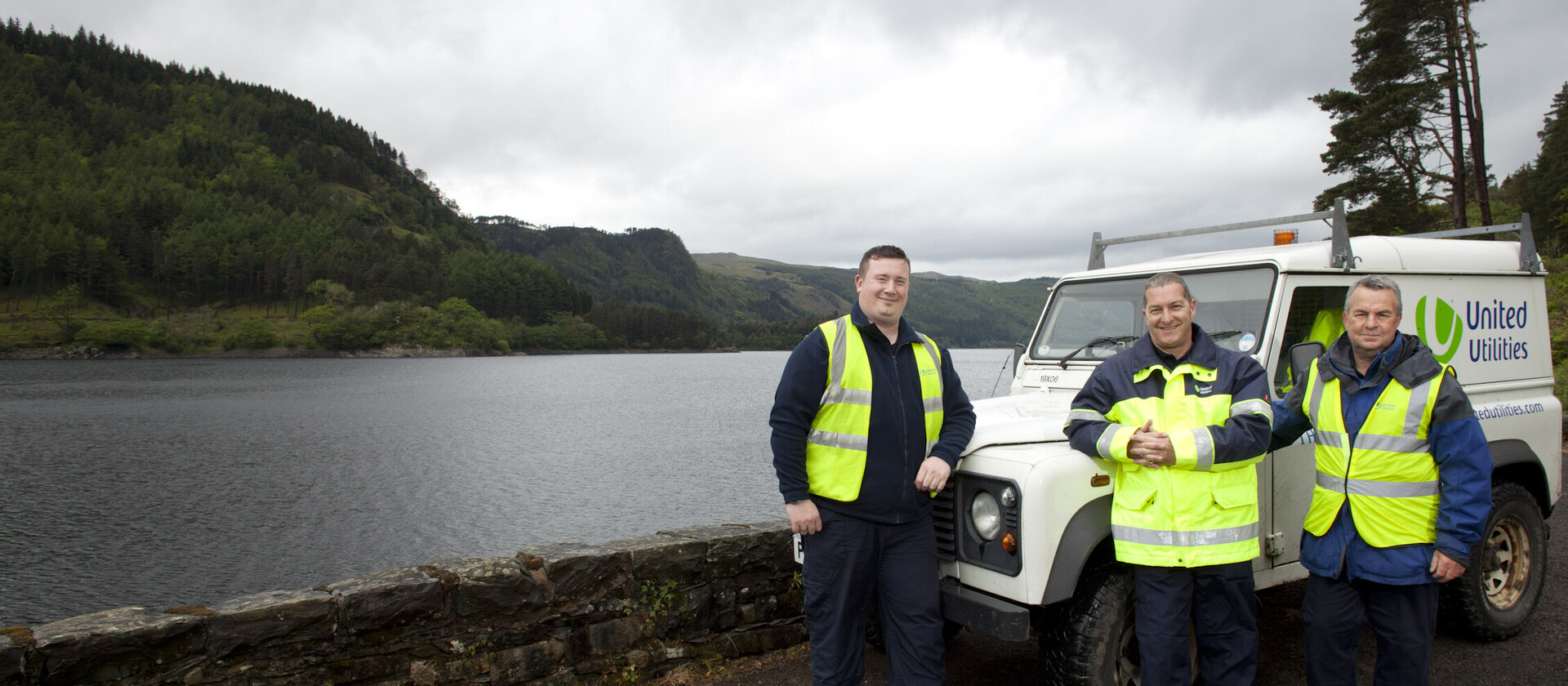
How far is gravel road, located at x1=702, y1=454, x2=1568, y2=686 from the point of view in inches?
167

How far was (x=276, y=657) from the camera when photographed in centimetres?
357

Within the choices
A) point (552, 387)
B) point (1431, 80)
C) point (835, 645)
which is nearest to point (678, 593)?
point (835, 645)

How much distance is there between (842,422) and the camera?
329 centimetres

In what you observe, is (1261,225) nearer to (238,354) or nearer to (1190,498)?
(1190,498)

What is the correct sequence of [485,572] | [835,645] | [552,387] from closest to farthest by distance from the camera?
[835,645] < [485,572] < [552,387]

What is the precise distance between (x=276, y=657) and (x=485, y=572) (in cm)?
93

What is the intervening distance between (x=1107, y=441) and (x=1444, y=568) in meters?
1.38

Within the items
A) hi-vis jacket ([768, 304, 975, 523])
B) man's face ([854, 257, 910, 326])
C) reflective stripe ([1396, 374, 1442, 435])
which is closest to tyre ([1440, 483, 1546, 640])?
reflective stripe ([1396, 374, 1442, 435])

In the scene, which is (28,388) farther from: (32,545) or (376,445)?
(32,545)

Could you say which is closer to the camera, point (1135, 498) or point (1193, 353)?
point (1135, 498)

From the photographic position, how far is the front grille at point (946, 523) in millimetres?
3529

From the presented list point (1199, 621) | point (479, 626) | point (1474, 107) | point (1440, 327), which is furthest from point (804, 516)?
point (1474, 107)

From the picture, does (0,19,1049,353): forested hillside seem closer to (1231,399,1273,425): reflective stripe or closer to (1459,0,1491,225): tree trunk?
(1459,0,1491,225): tree trunk

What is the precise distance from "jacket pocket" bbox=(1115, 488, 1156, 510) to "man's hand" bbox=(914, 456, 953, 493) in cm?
69
